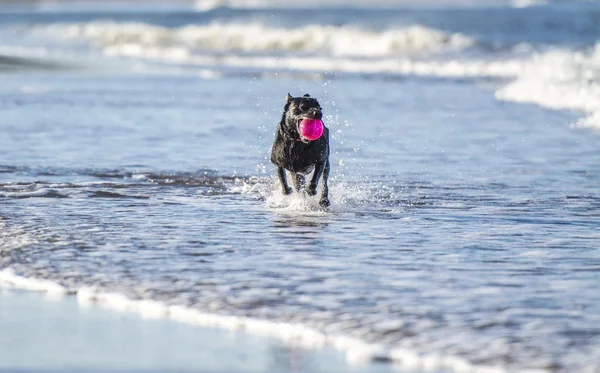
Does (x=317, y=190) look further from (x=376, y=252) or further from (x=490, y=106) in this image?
(x=490, y=106)

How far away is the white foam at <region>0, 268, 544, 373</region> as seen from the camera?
5.46 metres

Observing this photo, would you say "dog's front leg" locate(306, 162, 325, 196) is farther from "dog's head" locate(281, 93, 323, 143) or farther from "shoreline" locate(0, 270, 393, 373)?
"shoreline" locate(0, 270, 393, 373)

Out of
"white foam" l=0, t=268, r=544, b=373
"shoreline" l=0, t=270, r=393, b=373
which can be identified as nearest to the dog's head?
"white foam" l=0, t=268, r=544, b=373

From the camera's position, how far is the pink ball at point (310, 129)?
31.7 ft

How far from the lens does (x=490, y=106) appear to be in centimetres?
2100

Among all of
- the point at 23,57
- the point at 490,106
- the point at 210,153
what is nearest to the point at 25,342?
the point at 210,153

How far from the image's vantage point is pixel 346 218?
379 inches

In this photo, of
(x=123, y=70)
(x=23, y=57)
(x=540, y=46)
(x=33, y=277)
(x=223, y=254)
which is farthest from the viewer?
(x=540, y=46)

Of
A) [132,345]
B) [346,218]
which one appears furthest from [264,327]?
[346,218]

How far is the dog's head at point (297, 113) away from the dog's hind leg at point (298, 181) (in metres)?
0.50

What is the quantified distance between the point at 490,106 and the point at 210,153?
8.20 m

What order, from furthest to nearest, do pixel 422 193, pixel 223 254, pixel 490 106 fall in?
pixel 490 106, pixel 422 193, pixel 223 254

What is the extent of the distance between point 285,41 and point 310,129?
4368cm

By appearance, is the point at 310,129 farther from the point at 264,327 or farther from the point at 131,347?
the point at 131,347
